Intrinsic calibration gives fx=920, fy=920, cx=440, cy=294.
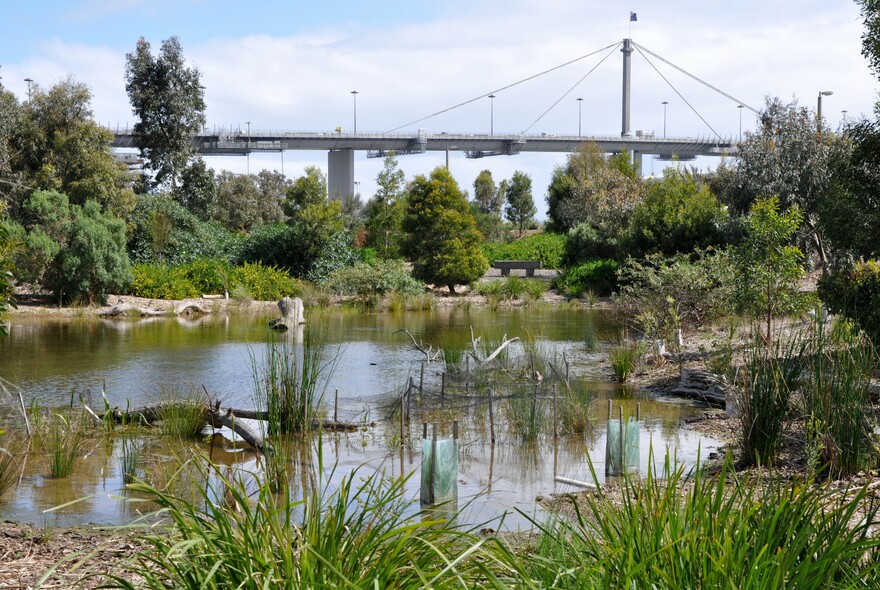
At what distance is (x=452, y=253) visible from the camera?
27672 millimetres

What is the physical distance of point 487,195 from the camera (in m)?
55.2

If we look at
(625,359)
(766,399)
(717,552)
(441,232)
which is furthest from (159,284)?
(717,552)

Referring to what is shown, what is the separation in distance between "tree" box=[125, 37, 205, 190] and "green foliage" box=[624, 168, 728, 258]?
15.5 meters

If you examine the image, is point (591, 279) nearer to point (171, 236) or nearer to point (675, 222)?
point (675, 222)

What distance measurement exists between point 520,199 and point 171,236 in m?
28.8

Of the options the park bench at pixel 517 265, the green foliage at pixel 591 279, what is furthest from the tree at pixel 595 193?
the park bench at pixel 517 265

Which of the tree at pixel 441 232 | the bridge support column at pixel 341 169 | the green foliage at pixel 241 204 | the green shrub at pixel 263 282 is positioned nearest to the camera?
the green shrub at pixel 263 282

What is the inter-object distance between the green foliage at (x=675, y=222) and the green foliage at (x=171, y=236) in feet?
42.0

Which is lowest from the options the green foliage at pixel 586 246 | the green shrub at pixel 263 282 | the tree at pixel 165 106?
the green shrub at pixel 263 282

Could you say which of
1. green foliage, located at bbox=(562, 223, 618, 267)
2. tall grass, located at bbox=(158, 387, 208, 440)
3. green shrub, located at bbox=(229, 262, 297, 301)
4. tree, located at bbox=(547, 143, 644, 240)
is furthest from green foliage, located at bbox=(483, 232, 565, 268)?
tall grass, located at bbox=(158, 387, 208, 440)

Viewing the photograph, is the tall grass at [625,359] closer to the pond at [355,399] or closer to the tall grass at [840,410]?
the pond at [355,399]

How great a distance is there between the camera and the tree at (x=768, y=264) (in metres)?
11.0

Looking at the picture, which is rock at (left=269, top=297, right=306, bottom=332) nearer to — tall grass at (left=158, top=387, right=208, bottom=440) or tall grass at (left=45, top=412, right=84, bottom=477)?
tall grass at (left=158, top=387, right=208, bottom=440)

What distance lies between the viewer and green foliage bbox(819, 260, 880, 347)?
852cm
